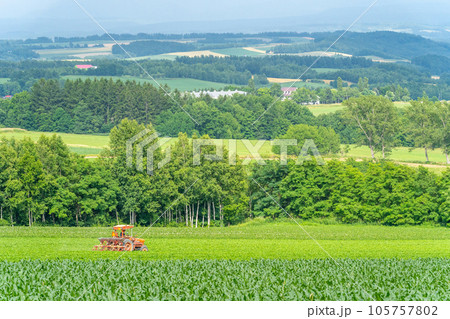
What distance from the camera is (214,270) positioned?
17.6 meters

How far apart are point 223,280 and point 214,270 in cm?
152

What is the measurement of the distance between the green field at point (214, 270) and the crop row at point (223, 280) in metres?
0.03

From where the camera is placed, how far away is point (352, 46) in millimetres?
47531

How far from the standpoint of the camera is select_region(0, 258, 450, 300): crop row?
14.2 meters

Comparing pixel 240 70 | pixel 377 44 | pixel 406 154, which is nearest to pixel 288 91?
pixel 240 70

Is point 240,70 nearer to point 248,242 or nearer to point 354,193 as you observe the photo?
point 354,193

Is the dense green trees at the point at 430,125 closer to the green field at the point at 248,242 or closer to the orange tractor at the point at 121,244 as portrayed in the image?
the green field at the point at 248,242

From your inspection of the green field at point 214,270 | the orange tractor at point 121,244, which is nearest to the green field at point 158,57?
the green field at point 214,270

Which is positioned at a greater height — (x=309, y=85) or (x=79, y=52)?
(x=79, y=52)

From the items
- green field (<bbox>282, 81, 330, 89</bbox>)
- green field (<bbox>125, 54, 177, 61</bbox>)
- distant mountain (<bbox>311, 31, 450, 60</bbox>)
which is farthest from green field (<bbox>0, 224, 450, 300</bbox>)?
distant mountain (<bbox>311, 31, 450, 60</bbox>)

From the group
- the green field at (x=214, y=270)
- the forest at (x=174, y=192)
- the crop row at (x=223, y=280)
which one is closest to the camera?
the crop row at (x=223, y=280)

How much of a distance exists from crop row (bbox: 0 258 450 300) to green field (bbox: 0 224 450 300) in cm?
3

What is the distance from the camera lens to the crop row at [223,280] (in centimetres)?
1418

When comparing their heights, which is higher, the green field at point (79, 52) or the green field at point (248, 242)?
the green field at point (79, 52)
